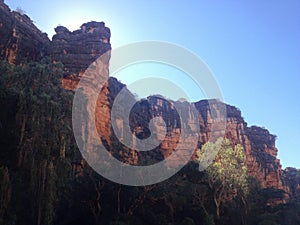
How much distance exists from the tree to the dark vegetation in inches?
3.1

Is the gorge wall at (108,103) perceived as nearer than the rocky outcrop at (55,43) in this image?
No

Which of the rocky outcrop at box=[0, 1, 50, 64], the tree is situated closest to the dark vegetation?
the tree

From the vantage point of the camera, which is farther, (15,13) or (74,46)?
(74,46)

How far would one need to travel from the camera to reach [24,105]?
48.9 ft

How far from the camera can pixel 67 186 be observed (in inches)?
874

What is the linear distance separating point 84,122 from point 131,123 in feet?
37.5

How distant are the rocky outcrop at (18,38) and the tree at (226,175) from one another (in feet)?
63.9

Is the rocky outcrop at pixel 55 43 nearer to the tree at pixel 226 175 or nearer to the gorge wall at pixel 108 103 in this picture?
the gorge wall at pixel 108 103

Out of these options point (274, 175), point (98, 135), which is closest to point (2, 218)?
point (98, 135)

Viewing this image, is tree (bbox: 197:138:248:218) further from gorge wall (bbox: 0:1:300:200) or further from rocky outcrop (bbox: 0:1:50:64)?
rocky outcrop (bbox: 0:1:50:64)

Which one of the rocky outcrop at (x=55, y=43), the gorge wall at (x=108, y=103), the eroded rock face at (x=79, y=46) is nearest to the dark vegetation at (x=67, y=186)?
the gorge wall at (x=108, y=103)

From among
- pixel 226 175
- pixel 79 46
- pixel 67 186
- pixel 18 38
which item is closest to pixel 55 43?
pixel 79 46

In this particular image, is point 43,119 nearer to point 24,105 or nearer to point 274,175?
point 24,105

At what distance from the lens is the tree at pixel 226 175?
85.6 ft
